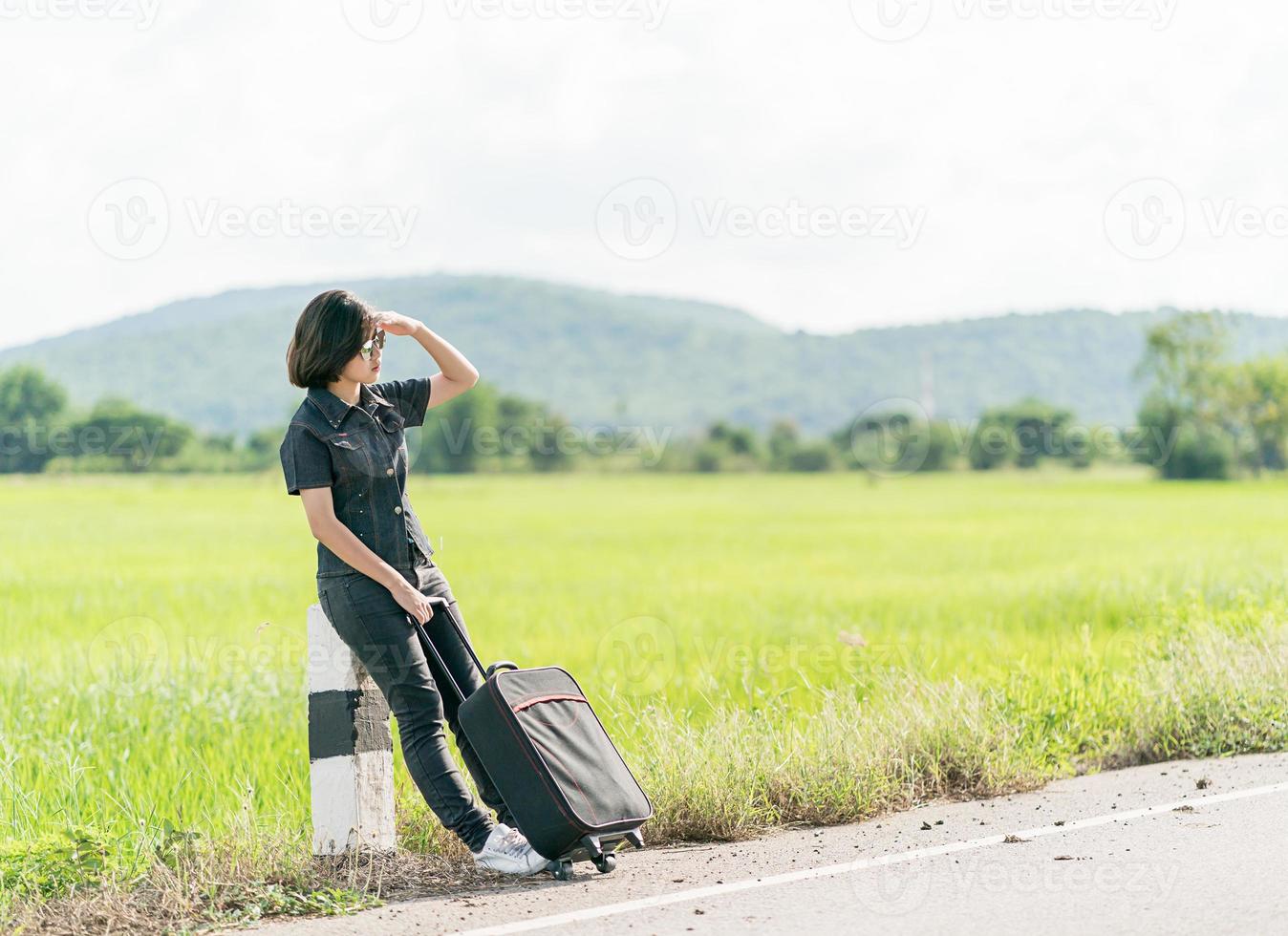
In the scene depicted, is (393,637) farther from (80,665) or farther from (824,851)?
(80,665)

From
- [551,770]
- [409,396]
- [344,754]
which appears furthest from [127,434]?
[551,770]

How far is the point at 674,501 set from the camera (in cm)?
6016

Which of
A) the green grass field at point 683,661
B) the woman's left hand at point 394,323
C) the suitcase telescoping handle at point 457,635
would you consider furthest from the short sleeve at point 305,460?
the green grass field at point 683,661

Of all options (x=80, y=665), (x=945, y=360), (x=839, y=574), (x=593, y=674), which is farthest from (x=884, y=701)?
(x=945, y=360)

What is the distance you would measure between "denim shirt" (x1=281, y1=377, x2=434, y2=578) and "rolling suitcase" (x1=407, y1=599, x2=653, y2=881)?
1.16 feet

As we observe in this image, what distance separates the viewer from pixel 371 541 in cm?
499

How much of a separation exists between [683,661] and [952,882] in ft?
22.7

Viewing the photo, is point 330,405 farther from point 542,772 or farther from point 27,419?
point 27,419

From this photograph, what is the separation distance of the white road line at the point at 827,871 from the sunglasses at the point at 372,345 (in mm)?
2280

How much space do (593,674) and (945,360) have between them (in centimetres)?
18975

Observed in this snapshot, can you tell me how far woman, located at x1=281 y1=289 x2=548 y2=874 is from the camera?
192 inches
